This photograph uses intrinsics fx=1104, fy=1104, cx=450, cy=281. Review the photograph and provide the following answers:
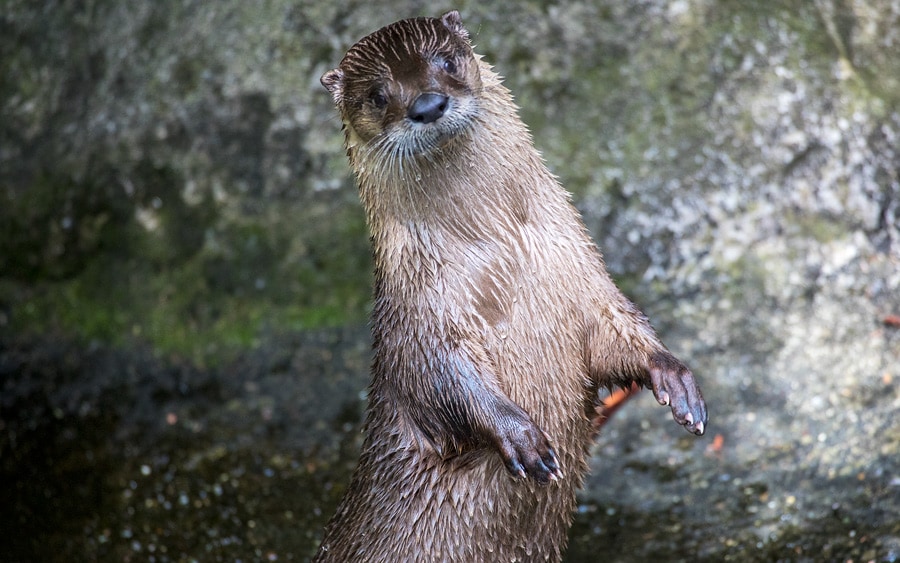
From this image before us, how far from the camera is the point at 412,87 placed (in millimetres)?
2521

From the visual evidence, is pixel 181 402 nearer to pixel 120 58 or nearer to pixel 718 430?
pixel 120 58

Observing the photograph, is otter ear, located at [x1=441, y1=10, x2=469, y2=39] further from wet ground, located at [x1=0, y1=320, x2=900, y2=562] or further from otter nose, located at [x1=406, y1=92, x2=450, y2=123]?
wet ground, located at [x1=0, y1=320, x2=900, y2=562]

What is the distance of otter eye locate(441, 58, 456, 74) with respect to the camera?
2570 mm

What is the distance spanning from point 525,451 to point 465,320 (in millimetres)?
363

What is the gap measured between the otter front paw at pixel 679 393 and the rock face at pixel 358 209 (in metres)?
1.10

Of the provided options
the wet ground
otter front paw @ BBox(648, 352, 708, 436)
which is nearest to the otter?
otter front paw @ BBox(648, 352, 708, 436)

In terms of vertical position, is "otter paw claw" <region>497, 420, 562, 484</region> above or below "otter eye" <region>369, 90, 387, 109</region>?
below

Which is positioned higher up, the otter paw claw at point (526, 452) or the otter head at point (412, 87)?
the otter head at point (412, 87)

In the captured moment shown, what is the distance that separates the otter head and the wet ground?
5.29ft

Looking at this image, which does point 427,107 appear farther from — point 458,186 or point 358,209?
point 358,209

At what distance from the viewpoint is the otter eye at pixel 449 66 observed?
8.43 feet

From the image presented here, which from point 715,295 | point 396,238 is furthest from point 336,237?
point 396,238

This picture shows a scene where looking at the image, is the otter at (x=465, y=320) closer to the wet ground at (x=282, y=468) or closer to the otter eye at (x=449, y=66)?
the otter eye at (x=449, y=66)

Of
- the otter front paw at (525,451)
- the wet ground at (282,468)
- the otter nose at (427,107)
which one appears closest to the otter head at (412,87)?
the otter nose at (427,107)
